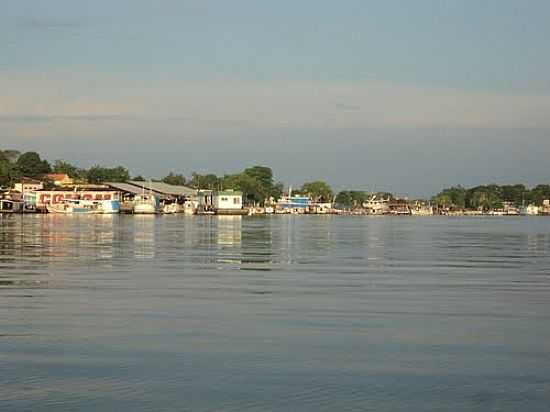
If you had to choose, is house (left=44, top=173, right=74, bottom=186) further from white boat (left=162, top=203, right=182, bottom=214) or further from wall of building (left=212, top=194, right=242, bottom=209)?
wall of building (left=212, top=194, right=242, bottom=209)

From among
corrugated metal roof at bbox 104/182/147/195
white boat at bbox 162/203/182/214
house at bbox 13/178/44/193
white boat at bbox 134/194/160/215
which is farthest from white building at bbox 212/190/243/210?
house at bbox 13/178/44/193

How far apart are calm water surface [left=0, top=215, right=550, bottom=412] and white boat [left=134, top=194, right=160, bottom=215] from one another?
11904 centimetres

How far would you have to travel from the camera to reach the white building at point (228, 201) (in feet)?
541

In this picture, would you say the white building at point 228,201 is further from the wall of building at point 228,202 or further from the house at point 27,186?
the house at point 27,186

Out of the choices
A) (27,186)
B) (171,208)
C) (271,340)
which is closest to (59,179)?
(27,186)

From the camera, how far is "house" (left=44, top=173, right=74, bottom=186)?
16600 cm

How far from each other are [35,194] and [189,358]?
144154 millimetres

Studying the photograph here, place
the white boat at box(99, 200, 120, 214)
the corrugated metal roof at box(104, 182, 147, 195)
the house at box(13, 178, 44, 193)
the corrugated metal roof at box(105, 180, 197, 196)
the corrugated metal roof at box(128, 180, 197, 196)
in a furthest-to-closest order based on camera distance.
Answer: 1. the corrugated metal roof at box(128, 180, 197, 196)
2. the corrugated metal roof at box(105, 180, 197, 196)
3. the corrugated metal roof at box(104, 182, 147, 195)
4. the house at box(13, 178, 44, 193)
5. the white boat at box(99, 200, 120, 214)

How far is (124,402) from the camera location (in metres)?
10.5

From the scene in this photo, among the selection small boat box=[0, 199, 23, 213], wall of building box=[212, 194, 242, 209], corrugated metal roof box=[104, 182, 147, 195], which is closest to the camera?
small boat box=[0, 199, 23, 213]

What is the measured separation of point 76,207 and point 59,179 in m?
31.9

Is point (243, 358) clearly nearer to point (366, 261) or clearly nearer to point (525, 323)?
point (525, 323)

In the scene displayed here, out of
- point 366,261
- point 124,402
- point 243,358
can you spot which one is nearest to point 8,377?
point 124,402

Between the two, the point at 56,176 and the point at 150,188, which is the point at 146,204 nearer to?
the point at 150,188
